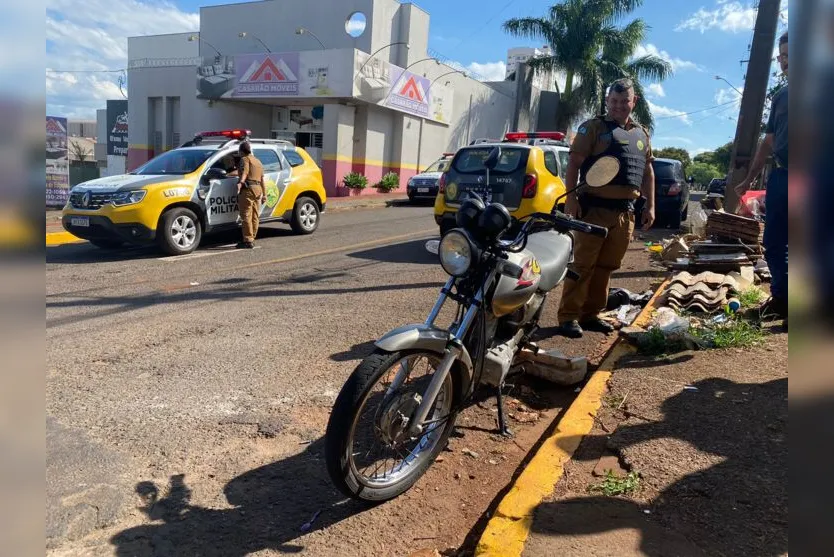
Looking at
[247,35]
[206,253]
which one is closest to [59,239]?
[206,253]

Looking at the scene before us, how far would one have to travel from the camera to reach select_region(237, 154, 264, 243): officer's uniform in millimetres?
9242

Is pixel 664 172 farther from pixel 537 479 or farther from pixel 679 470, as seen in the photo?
pixel 537 479

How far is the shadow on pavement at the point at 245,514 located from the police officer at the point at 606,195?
293 cm

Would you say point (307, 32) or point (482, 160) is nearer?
point (482, 160)

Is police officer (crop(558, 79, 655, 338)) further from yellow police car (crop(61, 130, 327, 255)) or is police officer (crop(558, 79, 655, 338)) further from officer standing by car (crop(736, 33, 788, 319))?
yellow police car (crop(61, 130, 327, 255))

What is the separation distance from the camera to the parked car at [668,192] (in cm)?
1291

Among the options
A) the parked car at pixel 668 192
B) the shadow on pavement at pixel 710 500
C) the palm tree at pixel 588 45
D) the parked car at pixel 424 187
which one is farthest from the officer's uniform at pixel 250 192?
the palm tree at pixel 588 45

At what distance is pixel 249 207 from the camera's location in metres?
9.36

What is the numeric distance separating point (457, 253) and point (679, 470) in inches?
58.8

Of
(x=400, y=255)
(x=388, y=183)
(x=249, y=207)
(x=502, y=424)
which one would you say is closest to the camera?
(x=502, y=424)

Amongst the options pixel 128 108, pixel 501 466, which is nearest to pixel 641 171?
pixel 501 466

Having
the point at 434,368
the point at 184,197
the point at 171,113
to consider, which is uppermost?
the point at 171,113

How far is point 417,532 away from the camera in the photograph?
2605mm
